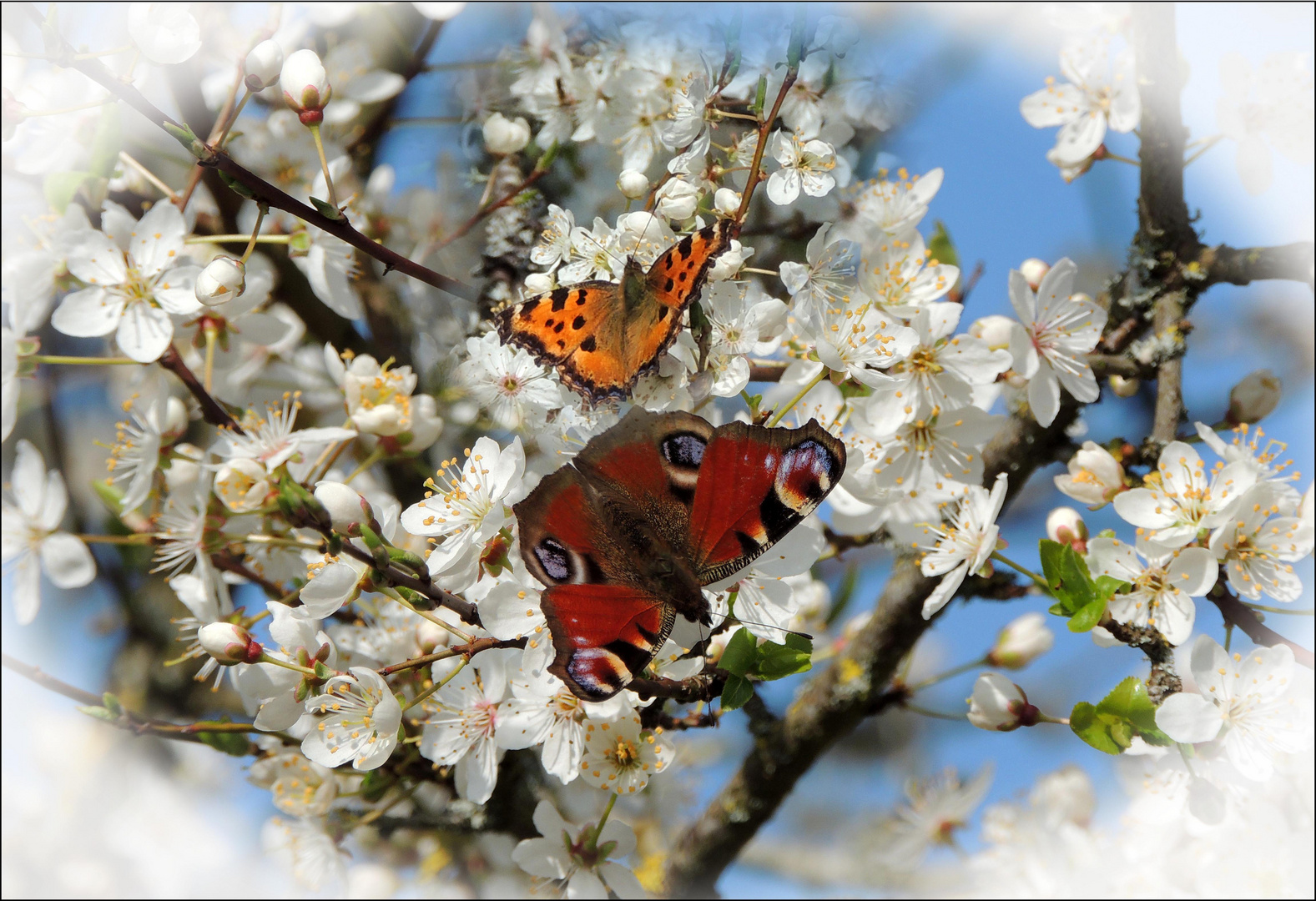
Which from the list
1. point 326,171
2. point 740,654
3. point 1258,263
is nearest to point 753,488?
point 740,654

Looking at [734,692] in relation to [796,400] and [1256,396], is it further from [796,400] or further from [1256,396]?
[1256,396]

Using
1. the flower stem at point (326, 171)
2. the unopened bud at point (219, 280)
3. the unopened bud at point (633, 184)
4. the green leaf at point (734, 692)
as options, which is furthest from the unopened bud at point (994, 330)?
the unopened bud at point (219, 280)

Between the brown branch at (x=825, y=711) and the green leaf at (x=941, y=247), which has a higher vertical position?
the green leaf at (x=941, y=247)

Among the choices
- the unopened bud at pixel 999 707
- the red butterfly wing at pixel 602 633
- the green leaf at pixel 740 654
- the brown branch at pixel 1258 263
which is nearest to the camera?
the red butterfly wing at pixel 602 633

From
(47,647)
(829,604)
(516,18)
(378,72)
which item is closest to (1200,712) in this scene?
(829,604)

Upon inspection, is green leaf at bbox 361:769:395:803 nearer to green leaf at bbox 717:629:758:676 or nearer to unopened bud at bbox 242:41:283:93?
green leaf at bbox 717:629:758:676

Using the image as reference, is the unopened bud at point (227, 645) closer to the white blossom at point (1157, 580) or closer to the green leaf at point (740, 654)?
the green leaf at point (740, 654)

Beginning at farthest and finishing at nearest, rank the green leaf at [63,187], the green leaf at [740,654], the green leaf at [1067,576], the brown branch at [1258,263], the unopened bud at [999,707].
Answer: the green leaf at [63,187] → the brown branch at [1258,263] → the unopened bud at [999,707] → the green leaf at [1067,576] → the green leaf at [740,654]
